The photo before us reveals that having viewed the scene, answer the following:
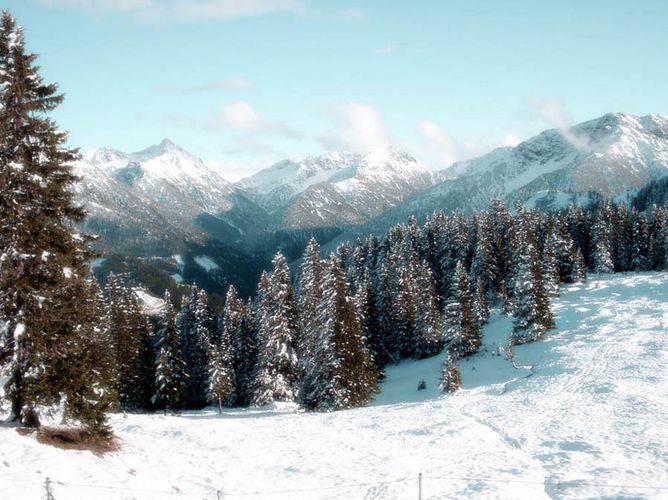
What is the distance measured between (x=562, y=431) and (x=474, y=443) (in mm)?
4806

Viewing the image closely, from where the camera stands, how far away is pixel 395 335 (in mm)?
63406

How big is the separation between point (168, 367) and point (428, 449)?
34.1 meters

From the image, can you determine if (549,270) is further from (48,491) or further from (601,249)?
(48,491)

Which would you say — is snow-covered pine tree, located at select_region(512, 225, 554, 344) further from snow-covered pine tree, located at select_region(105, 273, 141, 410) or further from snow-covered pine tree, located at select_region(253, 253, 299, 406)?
snow-covered pine tree, located at select_region(105, 273, 141, 410)

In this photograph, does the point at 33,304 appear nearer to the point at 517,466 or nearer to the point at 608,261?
the point at 517,466

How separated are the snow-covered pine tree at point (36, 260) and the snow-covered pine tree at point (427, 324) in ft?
156

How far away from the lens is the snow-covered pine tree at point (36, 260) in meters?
16.2

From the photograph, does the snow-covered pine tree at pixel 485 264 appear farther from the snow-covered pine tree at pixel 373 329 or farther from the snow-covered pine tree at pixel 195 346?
the snow-covered pine tree at pixel 195 346

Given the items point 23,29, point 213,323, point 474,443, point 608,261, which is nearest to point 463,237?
point 608,261

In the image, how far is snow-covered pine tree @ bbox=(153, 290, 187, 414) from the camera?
49875 mm

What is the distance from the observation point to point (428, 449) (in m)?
23.3

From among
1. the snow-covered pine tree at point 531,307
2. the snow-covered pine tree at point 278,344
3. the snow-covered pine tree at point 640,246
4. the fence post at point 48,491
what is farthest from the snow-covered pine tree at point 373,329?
the snow-covered pine tree at point 640,246

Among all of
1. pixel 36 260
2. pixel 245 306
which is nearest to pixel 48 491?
pixel 36 260

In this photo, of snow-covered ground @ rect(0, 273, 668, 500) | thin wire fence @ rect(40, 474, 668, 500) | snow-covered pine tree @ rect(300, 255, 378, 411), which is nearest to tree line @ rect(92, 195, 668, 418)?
snow-covered pine tree @ rect(300, 255, 378, 411)
